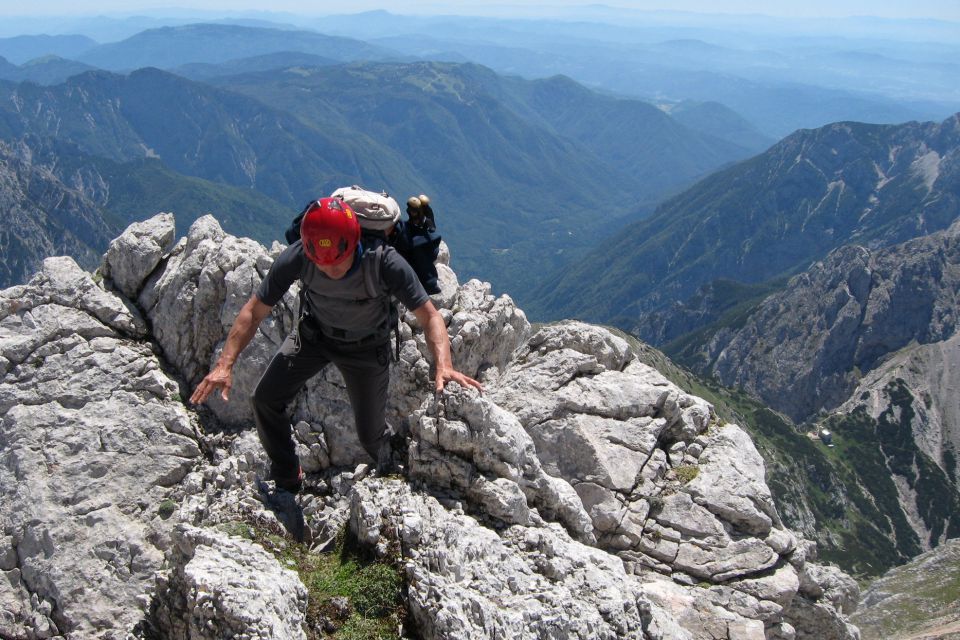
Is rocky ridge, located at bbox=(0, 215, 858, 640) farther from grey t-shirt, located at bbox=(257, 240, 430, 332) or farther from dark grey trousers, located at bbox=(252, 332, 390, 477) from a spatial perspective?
grey t-shirt, located at bbox=(257, 240, 430, 332)

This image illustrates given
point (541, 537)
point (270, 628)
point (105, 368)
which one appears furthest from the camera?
point (105, 368)

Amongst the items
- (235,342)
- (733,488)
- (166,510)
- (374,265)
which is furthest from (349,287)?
(733,488)

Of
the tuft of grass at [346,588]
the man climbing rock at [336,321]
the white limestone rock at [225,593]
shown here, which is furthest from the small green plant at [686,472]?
the white limestone rock at [225,593]

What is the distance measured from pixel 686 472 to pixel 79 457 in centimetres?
1629

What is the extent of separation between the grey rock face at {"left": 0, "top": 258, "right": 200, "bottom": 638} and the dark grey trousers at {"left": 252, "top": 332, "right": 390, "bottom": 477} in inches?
166

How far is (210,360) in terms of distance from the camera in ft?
62.5

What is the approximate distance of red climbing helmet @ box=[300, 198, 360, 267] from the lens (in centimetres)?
1093

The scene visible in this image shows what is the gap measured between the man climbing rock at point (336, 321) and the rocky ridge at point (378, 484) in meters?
1.54

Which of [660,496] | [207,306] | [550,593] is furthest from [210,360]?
[660,496]

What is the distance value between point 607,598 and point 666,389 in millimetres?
10546

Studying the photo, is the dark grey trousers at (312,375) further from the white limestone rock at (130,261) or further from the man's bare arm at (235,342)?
the white limestone rock at (130,261)

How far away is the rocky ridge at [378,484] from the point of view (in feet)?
37.7

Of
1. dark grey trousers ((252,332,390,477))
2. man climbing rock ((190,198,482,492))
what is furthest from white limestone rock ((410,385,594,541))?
man climbing rock ((190,198,482,492))

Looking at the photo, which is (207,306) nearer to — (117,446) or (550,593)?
(117,446)
